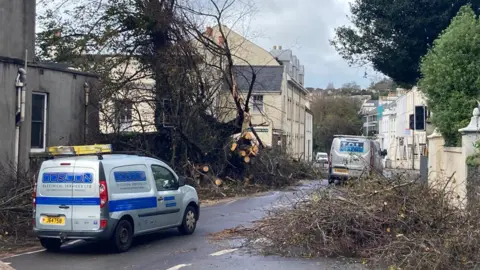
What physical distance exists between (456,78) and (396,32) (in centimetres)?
1128

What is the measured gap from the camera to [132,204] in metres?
11.9

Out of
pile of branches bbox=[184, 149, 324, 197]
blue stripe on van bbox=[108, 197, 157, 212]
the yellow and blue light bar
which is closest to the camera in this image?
blue stripe on van bbox=[108, 197, 157, 212]

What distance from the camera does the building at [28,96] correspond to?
15.3 m

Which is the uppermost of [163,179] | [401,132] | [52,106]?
[401,132]

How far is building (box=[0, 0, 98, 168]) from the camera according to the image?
15297 millimetres

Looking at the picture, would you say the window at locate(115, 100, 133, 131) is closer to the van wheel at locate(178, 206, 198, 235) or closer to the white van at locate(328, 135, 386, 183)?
the white van at locate(328, 135, 386, 183)

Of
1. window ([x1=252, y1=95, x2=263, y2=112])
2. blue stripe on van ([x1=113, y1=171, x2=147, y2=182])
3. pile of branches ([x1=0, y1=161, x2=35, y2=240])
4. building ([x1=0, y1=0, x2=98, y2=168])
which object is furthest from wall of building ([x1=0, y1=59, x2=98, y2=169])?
window ([x1=252, y1=95, x2=263, y2=112])

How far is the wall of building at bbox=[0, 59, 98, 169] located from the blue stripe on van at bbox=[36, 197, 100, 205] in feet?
13.5

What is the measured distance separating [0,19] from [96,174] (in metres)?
6.15

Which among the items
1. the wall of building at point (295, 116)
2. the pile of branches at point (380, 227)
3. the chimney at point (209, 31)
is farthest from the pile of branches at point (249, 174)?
the wall of building at point (295, 116)

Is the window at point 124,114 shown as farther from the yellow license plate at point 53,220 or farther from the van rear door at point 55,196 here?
the yellow license plate at point 53,220

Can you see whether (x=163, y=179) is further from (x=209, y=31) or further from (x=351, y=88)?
(x=351, y=88)

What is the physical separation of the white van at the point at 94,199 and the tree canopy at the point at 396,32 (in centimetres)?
1853

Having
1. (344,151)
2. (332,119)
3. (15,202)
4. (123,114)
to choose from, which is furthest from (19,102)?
(332,119)
